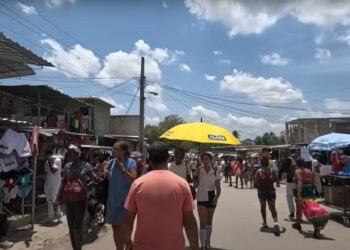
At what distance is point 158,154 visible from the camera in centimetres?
444

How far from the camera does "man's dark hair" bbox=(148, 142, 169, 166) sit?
4434 mm

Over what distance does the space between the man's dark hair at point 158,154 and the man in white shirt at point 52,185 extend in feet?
28.2

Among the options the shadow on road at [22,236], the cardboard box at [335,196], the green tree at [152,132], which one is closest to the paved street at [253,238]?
the shadow on road at [22,236]

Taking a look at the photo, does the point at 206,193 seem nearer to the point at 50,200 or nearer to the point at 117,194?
the point at 117,194

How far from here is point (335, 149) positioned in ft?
51.1

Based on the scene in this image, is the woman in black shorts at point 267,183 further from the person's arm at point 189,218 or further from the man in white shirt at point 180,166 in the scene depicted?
the person's arm at point 189,218

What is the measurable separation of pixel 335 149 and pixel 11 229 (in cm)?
1018

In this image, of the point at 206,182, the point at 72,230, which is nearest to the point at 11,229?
the point at 72,230

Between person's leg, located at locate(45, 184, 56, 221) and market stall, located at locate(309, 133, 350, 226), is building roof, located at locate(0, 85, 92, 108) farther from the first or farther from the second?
market stall, located at locate(309, 133, 350, 226)

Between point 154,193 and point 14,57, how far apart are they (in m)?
8.67

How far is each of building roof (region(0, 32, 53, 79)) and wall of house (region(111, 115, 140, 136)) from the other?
1543 inches

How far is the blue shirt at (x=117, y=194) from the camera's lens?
6.99 m

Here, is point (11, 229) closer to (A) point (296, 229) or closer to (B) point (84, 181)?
(B) point (84, 181)

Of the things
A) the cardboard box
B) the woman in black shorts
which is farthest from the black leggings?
the cardboard box
